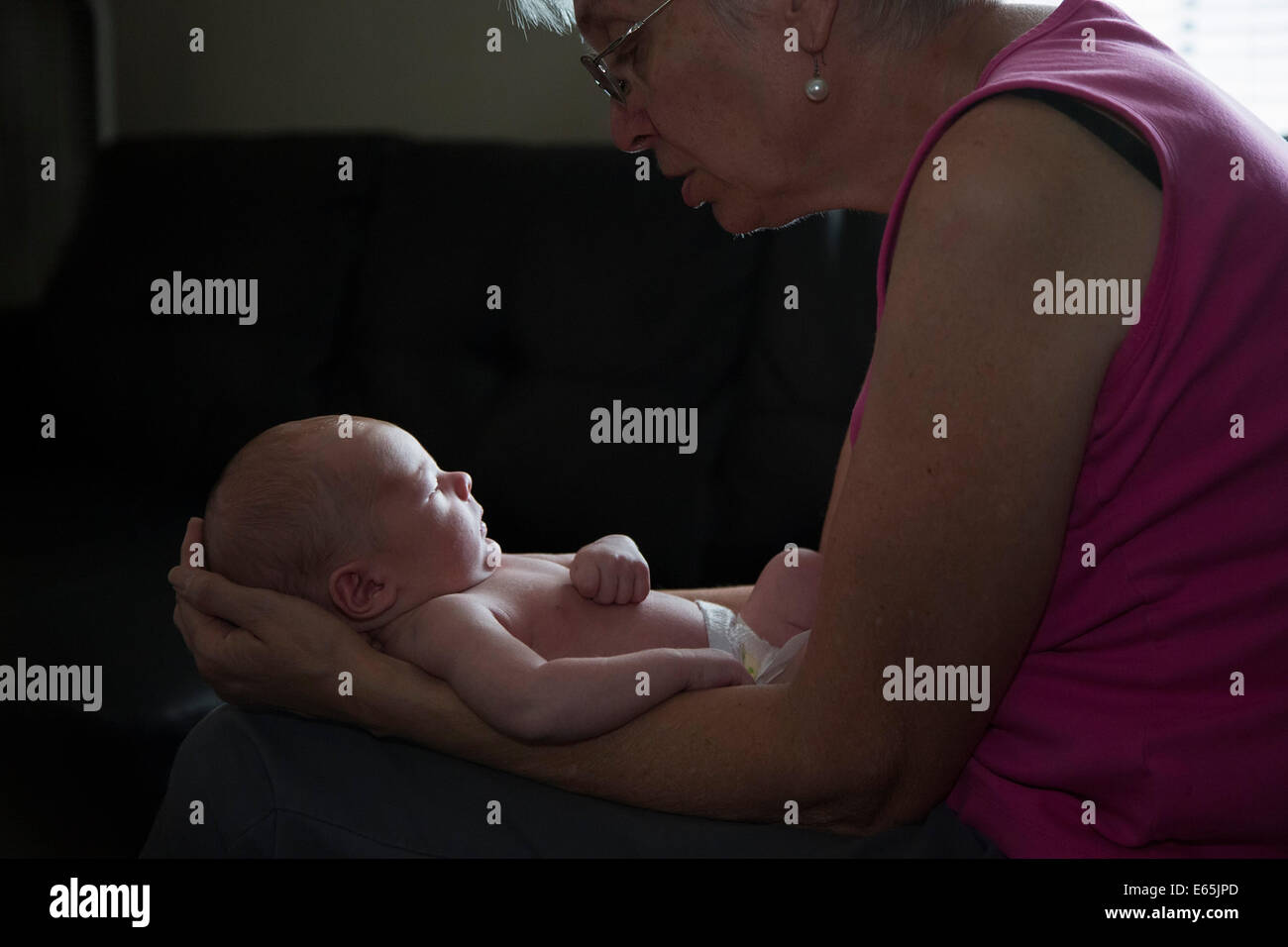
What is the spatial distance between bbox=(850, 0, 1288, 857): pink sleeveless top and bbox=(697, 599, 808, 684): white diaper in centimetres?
36

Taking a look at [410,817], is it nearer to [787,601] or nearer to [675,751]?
[675,751]

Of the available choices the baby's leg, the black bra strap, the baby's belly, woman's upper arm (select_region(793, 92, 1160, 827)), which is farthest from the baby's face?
the black bra strap

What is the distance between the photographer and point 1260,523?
79 centimetres

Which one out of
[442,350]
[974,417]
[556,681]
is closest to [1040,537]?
[974,417]

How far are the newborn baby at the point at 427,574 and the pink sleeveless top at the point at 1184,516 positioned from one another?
1.13 feet

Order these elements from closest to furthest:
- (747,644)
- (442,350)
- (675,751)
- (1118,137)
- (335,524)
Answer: (1118,137), (675,751), (335,524), (747,644), (442,350)

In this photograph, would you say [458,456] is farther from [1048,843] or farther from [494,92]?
[1048,843]

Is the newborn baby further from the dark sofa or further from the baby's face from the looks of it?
the dark sofa

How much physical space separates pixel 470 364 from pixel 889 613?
4.37ft

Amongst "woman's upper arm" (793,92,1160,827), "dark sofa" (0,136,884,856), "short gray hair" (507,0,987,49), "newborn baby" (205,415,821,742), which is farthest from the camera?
"dark sofa" (0,136,884,856)

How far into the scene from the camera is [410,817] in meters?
0.94

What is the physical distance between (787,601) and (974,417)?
58 cm

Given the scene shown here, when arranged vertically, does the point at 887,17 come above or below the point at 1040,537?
above

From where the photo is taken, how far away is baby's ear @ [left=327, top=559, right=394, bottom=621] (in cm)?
117
